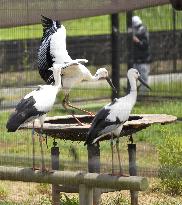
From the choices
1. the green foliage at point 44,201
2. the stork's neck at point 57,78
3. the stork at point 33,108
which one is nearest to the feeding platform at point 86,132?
the stork at point 33,108

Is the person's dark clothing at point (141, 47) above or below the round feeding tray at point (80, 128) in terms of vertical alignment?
above

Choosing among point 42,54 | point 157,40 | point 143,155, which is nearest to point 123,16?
point 157,40

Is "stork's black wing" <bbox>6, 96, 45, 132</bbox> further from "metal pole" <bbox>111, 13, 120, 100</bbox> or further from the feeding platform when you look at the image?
"metal pole" <bbox>111, 13, 120, 100</bbox>

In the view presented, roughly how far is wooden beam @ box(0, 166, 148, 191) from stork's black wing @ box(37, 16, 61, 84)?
54.4 inches

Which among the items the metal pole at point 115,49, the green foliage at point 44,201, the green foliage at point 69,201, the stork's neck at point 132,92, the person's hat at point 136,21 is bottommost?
the green foliage at point 44,201

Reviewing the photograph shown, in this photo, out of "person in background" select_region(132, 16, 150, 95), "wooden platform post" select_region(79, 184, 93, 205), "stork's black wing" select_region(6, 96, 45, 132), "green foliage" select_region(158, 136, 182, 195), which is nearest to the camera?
"wooden platform post" select_region(79, 184, 93, 205)

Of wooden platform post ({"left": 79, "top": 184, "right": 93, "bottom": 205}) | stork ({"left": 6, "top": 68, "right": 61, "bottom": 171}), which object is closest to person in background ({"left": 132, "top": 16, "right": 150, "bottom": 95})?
stork ({"left": 6, "top": 68, "right": 61, "bottom": 171})

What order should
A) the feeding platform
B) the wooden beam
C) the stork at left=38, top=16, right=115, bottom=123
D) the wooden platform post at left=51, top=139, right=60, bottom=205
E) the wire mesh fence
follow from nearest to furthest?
the wooden beam → the feeding platform → the wooden platform post at left=51, top=139, right=60, bottom=205 → the stork at left=38, top=16, right=115, bottom=123 → the wire mesh fence

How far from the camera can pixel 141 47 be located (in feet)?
56.5

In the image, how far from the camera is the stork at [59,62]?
8609 millimetres

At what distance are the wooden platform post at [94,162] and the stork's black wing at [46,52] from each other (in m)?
1.05

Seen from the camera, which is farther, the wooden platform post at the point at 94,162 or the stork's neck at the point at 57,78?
the stork's neck at the point at 57,78

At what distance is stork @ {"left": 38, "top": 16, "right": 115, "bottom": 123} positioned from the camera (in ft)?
28.2

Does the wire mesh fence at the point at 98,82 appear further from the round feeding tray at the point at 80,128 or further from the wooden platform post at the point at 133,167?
the wooden platform post at the point at 133,167
